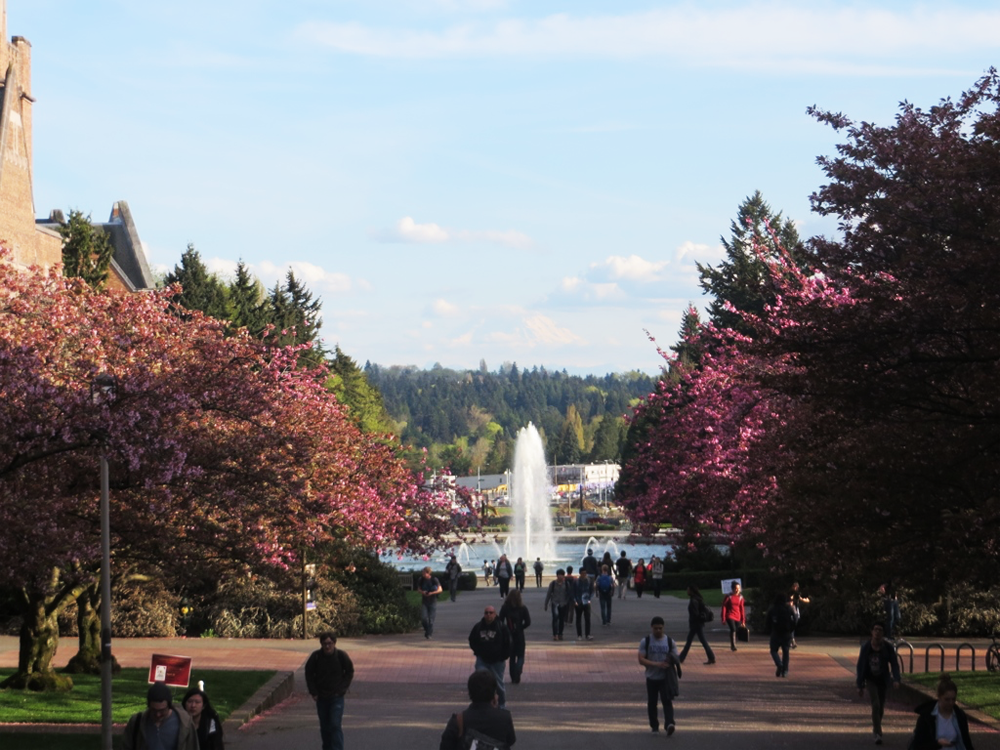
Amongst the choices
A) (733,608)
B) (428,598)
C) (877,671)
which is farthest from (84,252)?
(877,671)

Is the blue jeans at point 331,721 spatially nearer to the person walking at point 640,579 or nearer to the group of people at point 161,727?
the group of people at point 161,727

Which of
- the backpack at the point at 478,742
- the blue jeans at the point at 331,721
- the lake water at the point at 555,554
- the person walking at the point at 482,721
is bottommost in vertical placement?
the lake water at the point at 555,554

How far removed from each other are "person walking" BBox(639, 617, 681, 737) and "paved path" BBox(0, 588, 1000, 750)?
276 millimetres

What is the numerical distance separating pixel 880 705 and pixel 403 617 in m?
17.2

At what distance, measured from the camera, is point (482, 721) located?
923 centimetres

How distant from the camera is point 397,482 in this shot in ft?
102

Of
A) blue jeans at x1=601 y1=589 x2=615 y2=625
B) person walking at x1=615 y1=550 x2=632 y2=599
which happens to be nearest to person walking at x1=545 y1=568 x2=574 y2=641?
blue jeans at x1=601 y1=589 x2=615 y2=625

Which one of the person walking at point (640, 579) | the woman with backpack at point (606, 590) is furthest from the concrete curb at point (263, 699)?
the person walking at point (640, 579)

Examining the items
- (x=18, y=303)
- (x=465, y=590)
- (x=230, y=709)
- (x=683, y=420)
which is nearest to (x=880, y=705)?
(x=230, y=709)

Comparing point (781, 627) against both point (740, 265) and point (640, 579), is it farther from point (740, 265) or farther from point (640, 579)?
point (740, 265)

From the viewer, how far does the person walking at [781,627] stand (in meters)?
21.0

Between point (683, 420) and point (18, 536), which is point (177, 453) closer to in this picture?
point (18, 536)

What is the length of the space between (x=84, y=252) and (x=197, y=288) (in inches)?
435

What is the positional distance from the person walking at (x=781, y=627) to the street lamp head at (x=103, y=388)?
11.5 meters
